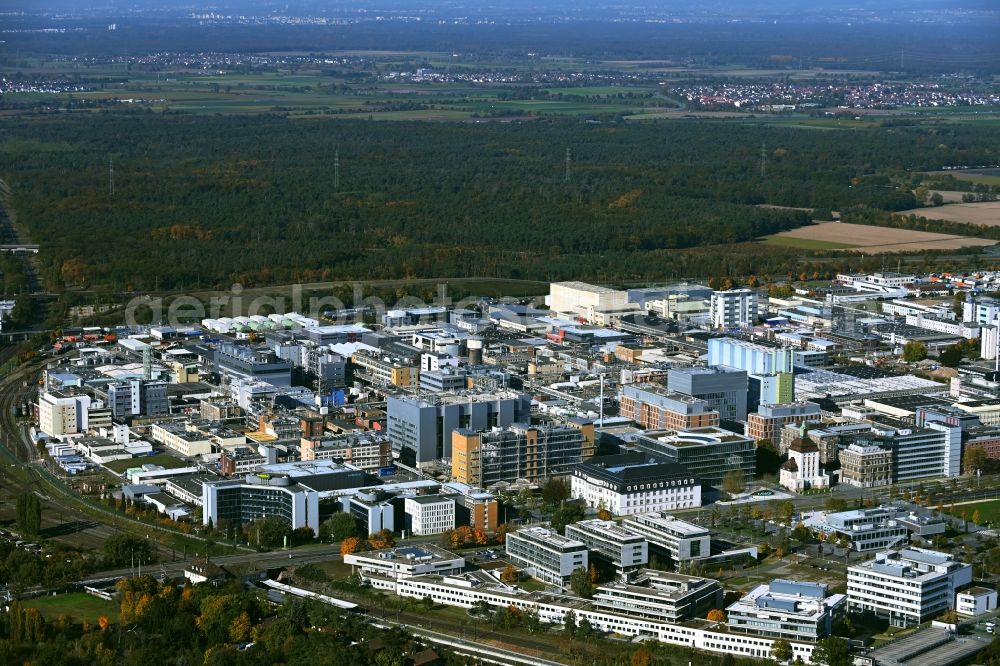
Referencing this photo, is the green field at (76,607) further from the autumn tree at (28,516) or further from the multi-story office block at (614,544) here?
the multi-story office block at (614,544)

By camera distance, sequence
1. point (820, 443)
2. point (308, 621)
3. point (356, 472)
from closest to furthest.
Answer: point (308, 621) → point (356, 472) → point (820, 443)

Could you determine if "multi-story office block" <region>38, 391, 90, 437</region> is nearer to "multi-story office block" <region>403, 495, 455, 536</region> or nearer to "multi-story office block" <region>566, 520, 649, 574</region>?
"multi-story office block" <region>403, 495, 455, 536</region>

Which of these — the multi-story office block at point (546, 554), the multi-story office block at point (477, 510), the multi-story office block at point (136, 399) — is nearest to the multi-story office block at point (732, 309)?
the multi-story office block at point (136, 399)

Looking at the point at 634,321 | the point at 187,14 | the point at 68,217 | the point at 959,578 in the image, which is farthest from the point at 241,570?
the point at 187,14

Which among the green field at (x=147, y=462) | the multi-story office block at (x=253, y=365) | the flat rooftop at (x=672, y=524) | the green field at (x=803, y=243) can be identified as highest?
the multi-story office block at (x=253, y=365)

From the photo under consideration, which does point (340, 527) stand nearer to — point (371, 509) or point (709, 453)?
point (371, 509)

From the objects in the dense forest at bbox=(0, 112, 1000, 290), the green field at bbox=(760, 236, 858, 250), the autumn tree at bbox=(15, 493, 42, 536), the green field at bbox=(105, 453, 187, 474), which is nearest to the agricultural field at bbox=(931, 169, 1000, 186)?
the dense forest at bbox=(0, 112, 1000, 290)

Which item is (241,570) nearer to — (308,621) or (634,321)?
(308,621)
